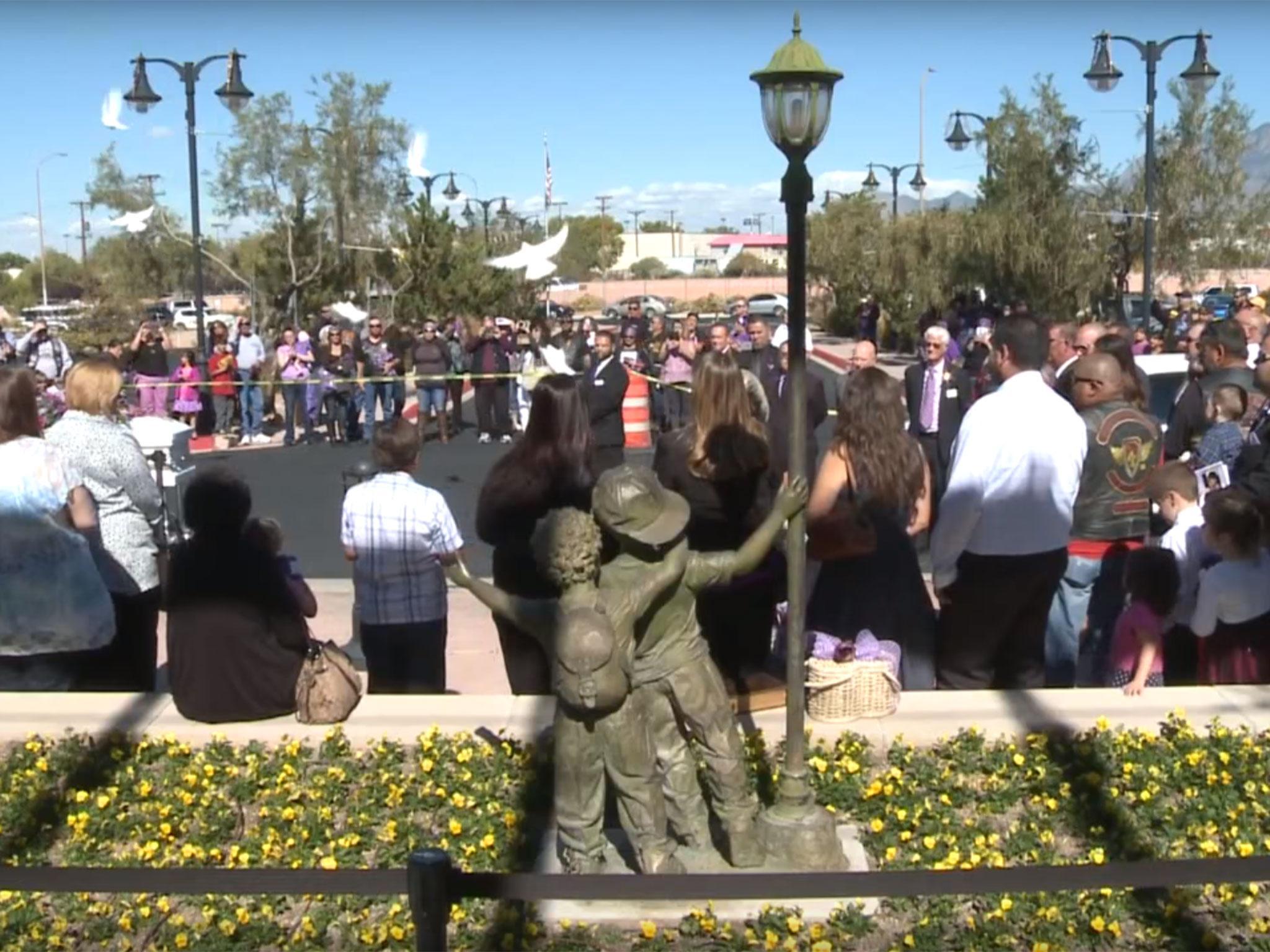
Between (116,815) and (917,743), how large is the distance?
9.61ft

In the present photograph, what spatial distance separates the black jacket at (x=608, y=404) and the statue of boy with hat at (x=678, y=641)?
7.36m

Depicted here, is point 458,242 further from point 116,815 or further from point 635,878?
point 635,878

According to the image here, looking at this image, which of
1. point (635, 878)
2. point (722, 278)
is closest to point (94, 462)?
point (635, 878)

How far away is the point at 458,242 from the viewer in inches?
1280

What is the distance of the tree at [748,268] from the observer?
83.1 metres

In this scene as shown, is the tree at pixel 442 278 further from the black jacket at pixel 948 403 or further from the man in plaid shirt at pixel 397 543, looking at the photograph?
the man in plaid shirt at pixel 397 543

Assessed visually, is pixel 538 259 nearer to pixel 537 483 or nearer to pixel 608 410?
pixel 608 410

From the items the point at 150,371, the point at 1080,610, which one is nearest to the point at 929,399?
the point at 1080,610

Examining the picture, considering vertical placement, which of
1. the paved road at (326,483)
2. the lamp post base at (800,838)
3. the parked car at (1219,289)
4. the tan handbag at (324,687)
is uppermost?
the parked car at (1219,289)

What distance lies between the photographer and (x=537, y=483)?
220 inches

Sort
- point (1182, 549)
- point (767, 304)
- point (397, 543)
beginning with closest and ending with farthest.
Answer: point (397, 543)
point (1182, 549)
point (767, 304)

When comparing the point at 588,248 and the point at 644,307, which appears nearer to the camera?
the point at 644,307

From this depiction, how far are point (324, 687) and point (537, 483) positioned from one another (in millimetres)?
1141

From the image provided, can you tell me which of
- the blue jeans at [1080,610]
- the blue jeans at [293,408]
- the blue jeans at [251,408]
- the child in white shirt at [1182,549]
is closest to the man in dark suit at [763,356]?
the blue jeans at [1080,610]
